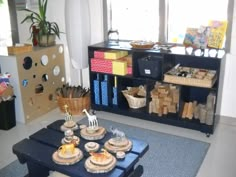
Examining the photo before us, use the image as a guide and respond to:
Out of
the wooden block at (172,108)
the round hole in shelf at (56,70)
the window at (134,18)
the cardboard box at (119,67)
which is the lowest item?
the wooden block at (172,108)

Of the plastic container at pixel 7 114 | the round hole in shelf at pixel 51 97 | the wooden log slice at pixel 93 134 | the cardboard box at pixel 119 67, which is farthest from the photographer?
the round hole in shelf at pixel 51 97

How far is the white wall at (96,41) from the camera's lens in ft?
8.91

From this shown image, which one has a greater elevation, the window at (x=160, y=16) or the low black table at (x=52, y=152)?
the window at (x=160, y=16)

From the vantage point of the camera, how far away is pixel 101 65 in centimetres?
300

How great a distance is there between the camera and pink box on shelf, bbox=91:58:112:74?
2.96 meters

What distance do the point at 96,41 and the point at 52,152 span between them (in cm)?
→ 196

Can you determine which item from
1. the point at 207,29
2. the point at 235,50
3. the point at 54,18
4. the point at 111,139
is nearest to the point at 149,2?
the point at 207,29

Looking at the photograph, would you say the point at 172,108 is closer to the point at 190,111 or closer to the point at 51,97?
the point at 190,111

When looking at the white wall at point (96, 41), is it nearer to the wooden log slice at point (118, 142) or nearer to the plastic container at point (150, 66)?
the plastic container at point (150, 66)

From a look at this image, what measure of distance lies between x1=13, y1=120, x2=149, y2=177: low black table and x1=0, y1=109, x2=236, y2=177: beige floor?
0.56 meters

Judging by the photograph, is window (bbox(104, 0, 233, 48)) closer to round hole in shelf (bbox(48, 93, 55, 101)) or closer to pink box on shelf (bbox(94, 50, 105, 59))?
pink box on shelf (bbox(94, 50, 105, 59))

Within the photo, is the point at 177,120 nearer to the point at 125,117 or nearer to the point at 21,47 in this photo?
the point at 125,117

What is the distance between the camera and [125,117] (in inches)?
121

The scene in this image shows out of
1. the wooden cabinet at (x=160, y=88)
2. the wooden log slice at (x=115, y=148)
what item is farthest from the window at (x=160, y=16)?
the wooden log slice at (x=115, y=148)
